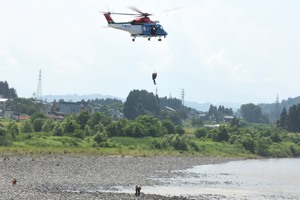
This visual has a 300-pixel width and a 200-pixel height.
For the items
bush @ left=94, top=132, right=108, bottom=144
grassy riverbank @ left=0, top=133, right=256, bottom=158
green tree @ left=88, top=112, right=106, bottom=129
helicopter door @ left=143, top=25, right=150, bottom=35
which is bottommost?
grassy riverbank @ left=0, top=133, right=256, bottom=158

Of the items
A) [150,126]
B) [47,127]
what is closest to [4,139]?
[47,127]

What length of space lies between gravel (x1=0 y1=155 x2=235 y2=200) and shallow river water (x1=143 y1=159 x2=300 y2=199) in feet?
9.33

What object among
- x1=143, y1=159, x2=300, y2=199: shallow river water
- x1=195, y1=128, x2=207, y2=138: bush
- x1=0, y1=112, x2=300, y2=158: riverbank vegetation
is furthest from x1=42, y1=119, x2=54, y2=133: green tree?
x1=195, y1=128, x2=207, y2=138: bush

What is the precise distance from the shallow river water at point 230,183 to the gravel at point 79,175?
284 cm

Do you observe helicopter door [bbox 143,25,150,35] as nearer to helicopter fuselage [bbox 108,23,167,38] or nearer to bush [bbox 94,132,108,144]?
→ helicopter fuselage [bbox 108,23,167,38]

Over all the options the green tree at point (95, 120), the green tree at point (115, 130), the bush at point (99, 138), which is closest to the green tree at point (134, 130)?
the green tree at point (115, 130)

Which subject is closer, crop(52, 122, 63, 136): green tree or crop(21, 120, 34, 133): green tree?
crop(52, 122, 63, 136): green tree

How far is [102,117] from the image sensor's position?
5989 inches

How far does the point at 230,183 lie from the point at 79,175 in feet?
63.4

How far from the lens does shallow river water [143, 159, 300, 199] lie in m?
64.7

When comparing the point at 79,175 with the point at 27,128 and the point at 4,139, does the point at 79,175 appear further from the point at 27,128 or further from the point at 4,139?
the point at 27,128

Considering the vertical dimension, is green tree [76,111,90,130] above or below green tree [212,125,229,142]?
above

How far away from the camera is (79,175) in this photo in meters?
73.1

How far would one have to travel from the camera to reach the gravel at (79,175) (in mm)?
53581
